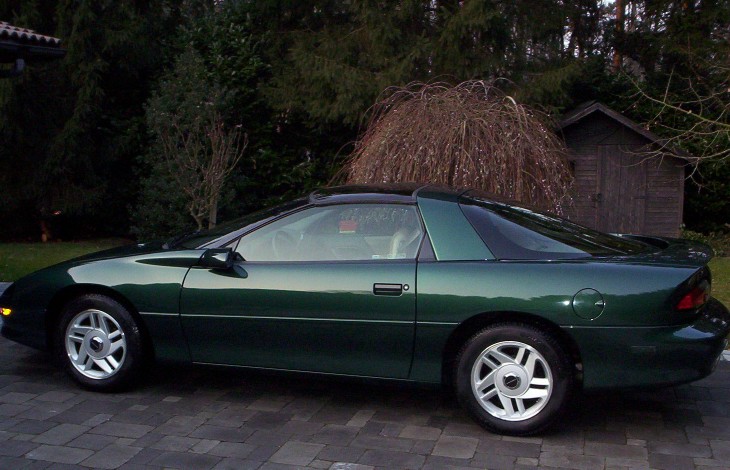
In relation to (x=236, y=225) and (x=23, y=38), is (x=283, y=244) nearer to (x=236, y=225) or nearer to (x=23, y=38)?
(x=236, y=225)

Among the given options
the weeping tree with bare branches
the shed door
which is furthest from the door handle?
the shed door

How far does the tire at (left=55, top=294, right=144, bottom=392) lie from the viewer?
5.19m

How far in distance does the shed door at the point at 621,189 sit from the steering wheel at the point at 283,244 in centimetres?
1115

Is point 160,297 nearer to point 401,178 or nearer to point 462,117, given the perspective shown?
point 401,178

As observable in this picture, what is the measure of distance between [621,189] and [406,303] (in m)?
11.5

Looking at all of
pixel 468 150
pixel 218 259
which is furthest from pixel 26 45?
pixel 218 259

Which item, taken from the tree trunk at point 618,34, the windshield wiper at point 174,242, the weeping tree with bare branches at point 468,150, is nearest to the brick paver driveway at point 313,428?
the windshield wiper at point 174,242

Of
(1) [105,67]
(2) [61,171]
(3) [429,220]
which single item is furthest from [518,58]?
(3) [429,220]

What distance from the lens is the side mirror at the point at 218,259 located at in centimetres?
492

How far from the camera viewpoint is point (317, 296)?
15.7 ft

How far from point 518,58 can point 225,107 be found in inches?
201

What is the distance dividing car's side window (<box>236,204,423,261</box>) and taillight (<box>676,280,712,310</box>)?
5.11 ft

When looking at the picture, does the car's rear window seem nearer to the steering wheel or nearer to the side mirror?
the steering wheel

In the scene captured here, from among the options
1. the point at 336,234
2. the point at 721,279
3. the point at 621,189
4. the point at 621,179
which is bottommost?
the point at 721,279
